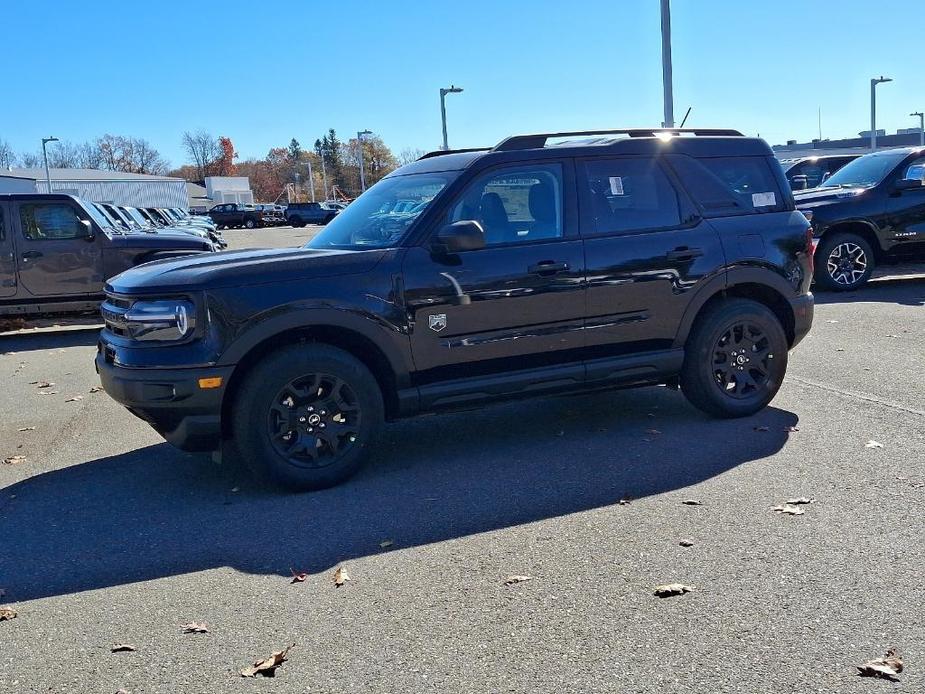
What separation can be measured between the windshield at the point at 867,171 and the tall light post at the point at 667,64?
3.84 metres

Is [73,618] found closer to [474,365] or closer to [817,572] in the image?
[474,365]

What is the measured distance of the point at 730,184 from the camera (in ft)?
20.9

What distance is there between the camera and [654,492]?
492 centimetres

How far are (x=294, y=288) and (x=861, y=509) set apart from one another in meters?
3.26

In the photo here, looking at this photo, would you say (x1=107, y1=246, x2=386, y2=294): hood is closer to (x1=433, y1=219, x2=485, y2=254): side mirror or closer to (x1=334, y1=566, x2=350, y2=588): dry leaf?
(x1=433, y1=219, x2=485, y2=254): side mirror

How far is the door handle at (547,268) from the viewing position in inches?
219

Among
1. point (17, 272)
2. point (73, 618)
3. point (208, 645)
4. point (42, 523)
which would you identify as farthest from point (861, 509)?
point (17, 272)

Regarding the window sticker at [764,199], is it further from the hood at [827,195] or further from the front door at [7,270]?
Answer: the front door at [7,270]

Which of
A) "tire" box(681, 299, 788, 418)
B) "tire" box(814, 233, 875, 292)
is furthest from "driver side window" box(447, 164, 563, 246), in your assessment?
"tire" box(814, 233, 875, 292)

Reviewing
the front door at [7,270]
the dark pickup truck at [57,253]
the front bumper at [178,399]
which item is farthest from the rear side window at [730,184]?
the front door at [7,270]

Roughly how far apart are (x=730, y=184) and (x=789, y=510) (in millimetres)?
2730

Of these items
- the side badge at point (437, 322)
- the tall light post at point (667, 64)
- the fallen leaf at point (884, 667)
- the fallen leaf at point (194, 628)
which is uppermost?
the tall light post at point (667, 64)

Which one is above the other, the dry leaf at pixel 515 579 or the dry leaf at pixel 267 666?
the dry leaf at pixel 267 666

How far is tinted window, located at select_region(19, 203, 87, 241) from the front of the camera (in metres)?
11.8
